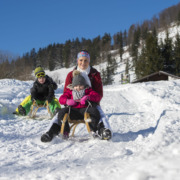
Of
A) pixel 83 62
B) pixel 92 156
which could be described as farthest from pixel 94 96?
pixel 92 156

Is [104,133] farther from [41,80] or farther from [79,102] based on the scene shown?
[41,80]

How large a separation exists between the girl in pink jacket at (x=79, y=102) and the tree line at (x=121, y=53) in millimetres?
15848

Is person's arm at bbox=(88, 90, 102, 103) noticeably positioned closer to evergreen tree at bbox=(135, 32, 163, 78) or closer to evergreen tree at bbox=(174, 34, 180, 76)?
→ evergreen tree at bbox=(135, 32, 163, 78)

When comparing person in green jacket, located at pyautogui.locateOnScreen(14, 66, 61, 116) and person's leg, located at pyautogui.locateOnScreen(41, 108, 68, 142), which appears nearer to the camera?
person's leg, located at pyautogui.locateOnScreen(41, 108, 68, 142)

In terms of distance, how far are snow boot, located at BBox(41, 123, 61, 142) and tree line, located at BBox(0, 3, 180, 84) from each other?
52.4 ft

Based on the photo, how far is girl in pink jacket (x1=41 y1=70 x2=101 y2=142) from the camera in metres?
2.90

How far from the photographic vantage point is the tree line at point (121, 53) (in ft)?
91.7

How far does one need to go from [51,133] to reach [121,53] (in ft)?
195

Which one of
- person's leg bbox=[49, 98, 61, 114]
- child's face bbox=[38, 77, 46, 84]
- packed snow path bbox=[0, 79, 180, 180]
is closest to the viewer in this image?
packed snow path bbox=[0, 79, 180, 180]

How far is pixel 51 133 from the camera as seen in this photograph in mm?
2752

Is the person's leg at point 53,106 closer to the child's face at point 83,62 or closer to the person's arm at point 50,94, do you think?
the person's arm at point 50,94

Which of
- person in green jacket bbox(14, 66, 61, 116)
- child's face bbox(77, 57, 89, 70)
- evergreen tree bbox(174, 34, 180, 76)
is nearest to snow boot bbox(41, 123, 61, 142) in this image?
child's face bbox(77, 57, 89, 70)

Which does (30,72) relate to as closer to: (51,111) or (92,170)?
(51,111)

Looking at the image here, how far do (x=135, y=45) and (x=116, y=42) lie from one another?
19.2m
